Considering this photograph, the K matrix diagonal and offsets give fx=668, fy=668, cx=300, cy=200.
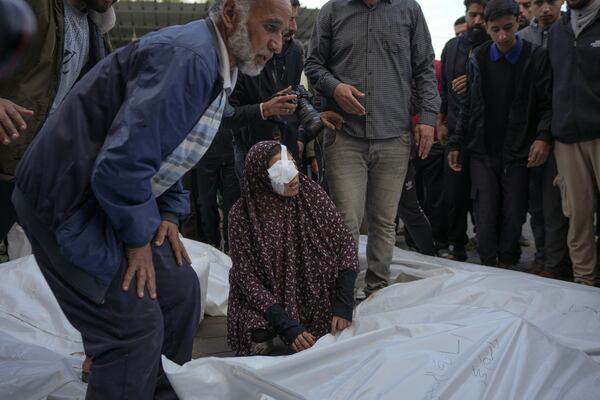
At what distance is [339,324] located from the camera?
2707 millimetres

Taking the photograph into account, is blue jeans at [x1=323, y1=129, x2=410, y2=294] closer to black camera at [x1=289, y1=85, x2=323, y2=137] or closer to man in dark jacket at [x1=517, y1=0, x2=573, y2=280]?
black camera at [x1=289, y1=85, x2=323, y2=137]

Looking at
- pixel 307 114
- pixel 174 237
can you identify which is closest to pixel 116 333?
pixel 174 237

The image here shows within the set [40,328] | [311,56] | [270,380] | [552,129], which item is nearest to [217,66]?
[270,380]

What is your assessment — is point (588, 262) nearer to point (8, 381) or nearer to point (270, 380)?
point (270, 380)

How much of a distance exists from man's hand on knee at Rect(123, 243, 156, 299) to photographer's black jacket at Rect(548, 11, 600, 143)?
9.20ft

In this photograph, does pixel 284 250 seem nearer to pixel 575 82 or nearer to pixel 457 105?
pixel 575 82

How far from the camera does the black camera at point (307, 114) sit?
3.39 m

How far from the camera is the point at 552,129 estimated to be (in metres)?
3.94

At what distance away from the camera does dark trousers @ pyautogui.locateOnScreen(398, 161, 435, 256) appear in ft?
14.7

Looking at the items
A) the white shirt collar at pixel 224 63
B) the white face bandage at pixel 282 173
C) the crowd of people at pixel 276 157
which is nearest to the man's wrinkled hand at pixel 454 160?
the crowd of people at pixel 276 157

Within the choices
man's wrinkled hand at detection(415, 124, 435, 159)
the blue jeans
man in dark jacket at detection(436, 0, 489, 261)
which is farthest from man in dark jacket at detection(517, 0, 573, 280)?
the blue jeans

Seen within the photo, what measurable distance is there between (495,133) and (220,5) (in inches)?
Answer: 113

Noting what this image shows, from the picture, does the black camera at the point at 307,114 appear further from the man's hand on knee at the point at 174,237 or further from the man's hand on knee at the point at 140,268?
the man's hand on knee at the point at 140,268

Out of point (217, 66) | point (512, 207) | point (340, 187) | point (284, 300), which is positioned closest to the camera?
point (217, 66)
